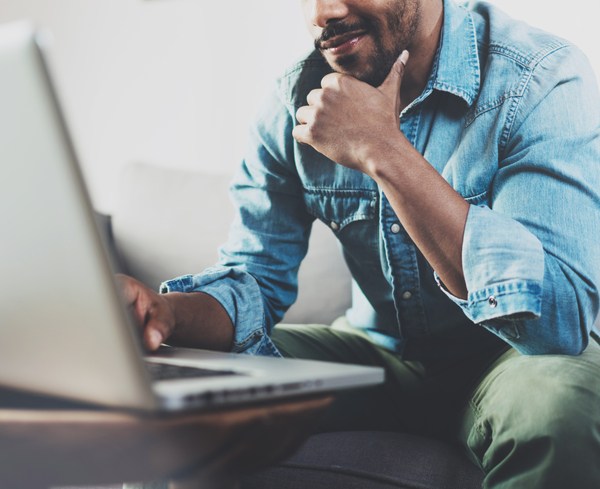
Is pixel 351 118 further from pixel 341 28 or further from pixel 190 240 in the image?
pixel 190 240

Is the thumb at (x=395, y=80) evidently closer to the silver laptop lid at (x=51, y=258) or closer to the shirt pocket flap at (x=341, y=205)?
the shirt pocket flap at (x=341, y=205)

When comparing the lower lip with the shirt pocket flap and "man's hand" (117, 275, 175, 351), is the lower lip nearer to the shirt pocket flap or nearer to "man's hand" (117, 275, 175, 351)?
the shirt pocket flap

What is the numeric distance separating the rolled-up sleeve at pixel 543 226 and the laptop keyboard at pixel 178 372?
16.5 inches

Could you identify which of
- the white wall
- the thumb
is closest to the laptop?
the thumb

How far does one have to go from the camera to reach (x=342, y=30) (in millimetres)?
1207

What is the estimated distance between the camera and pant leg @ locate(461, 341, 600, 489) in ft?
2.58

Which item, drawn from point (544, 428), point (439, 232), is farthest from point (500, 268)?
point (544, 428)

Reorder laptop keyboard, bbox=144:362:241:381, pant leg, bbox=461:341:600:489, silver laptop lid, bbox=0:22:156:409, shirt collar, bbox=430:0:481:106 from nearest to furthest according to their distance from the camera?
silver laptop lid, bbox=0:22:156:409, laptop keyboard, bbox=144:362:241:381, pant leg, bbox=461:341:600:489, shirt collar, bbox=430:0:481:106

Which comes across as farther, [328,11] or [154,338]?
[328,11]

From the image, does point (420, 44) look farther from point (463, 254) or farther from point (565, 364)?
point (565, 364)

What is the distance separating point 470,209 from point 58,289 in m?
0.60

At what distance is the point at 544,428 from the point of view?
81cm

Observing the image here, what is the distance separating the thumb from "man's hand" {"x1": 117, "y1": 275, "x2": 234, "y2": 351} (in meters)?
0.41

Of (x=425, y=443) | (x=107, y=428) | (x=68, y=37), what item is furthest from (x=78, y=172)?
(x=68, y=37)
